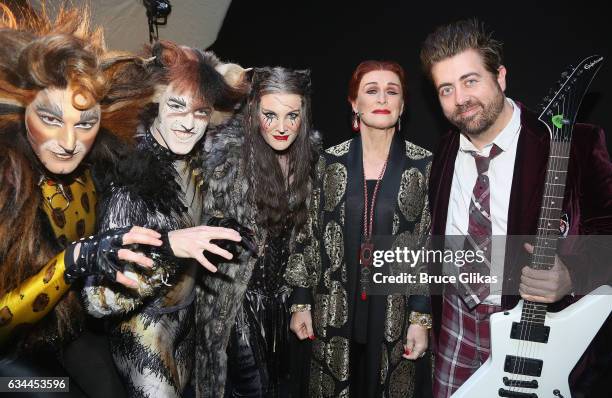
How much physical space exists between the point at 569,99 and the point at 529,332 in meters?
1.06

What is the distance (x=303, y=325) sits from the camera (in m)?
2.65

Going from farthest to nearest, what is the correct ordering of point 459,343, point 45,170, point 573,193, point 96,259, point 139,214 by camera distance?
1. point 459,343
2. point 573,193
3. point 139,214
4. point 45,170
5. point 96,259

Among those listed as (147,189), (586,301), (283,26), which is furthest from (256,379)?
(283,26)

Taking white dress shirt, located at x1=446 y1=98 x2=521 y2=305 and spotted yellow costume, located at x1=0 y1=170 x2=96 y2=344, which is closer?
spotted yellow costume, located at x1=0 y1=170 x2=96 y2=344

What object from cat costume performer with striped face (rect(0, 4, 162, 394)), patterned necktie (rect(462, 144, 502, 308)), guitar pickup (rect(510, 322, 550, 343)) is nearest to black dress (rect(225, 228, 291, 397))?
cat costume performer with striped face (rect(0, 4, 162, 394))

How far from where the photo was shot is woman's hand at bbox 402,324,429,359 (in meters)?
2.48

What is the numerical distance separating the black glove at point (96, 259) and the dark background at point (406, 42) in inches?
69.7

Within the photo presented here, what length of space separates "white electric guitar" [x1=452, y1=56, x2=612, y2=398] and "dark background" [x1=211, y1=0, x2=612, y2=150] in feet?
2.20

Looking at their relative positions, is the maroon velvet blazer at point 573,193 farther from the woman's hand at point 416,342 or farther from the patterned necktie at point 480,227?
the woman's hand at point 416,342

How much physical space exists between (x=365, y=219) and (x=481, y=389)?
983mm

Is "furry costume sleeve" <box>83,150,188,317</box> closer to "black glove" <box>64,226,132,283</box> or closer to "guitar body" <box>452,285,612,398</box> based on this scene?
"black glove" <box>64,226,132,283</box>

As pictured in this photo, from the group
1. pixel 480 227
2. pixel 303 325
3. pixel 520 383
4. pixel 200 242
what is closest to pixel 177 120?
pixel 200 242

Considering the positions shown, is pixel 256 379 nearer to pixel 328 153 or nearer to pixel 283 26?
pixel 328 153

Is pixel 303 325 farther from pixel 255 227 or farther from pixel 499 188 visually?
pixel 499 188
